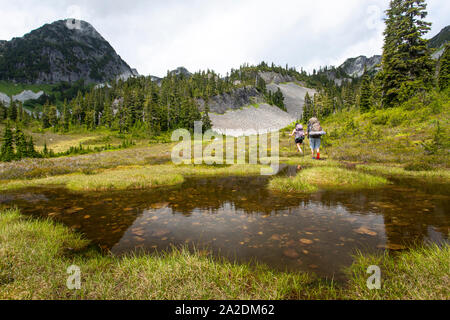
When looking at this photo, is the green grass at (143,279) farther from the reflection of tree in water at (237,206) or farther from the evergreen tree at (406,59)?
the evergreen tree at (406,59)

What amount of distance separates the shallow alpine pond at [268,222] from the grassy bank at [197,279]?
0.45 m

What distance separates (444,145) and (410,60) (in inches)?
894

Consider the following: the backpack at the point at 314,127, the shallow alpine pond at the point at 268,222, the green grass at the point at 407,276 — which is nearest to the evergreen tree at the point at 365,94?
the backpack at the point at 314,127

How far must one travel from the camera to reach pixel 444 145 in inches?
650

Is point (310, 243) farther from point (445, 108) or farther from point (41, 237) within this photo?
point (445, 108)

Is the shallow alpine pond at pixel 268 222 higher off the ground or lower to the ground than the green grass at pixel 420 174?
lower

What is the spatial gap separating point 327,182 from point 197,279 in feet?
31.7

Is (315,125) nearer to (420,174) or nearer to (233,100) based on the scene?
(420,174)

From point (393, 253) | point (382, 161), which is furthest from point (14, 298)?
point (382, 161)

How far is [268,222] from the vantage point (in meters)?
5.89

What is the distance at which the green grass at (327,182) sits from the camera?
976 centimetres

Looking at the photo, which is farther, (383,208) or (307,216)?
(383,208)

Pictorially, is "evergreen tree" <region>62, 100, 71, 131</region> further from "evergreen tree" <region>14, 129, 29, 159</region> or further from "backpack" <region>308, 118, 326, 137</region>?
"backpack" <region>308, 118, 326, 137</region>

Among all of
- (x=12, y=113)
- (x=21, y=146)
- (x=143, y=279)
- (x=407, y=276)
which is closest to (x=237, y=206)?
(x=143, y=279)
